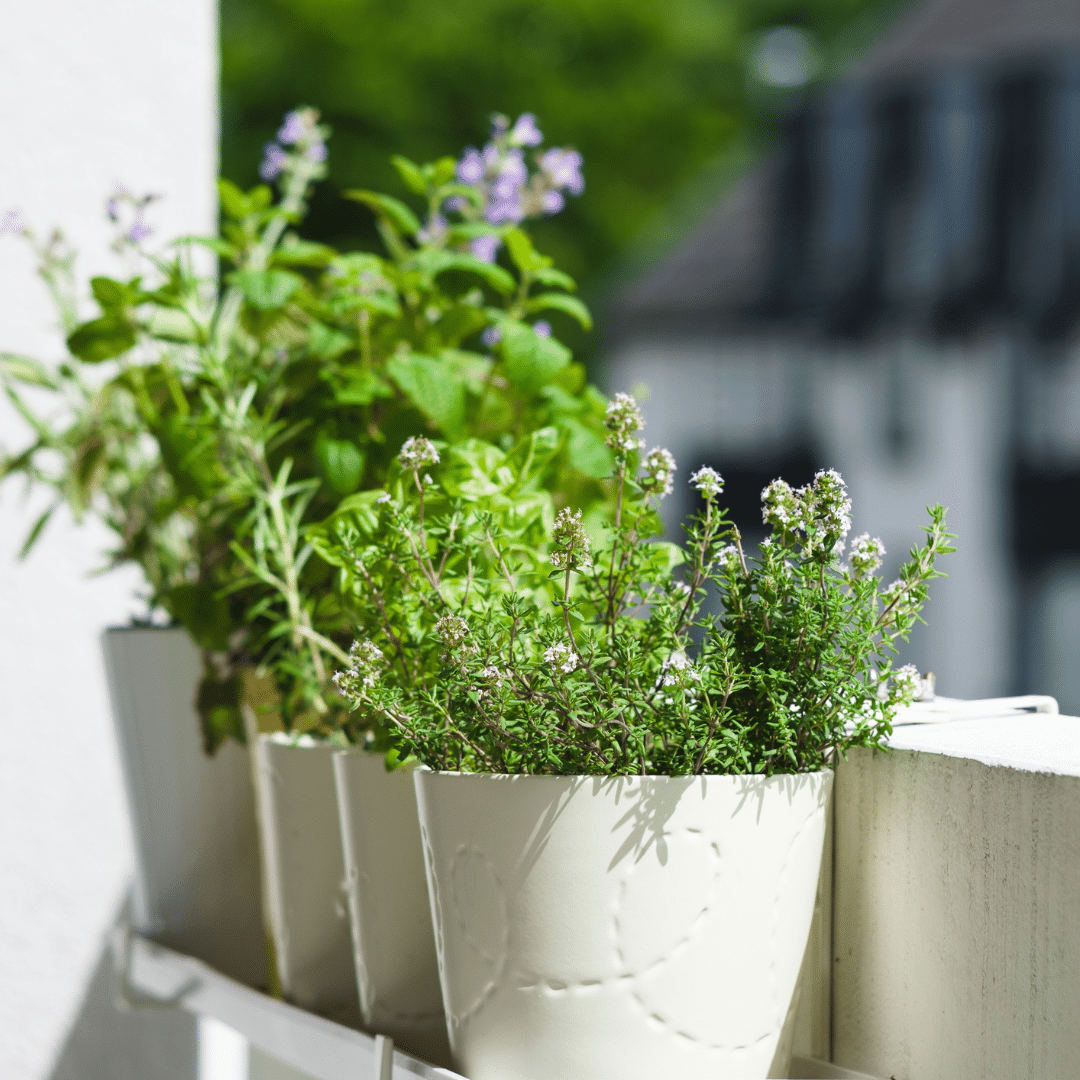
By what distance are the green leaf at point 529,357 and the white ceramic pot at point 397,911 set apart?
244 mm

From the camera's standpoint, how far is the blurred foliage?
27.9ft

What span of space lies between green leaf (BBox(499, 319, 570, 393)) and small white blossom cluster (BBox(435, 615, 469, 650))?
0.24 m

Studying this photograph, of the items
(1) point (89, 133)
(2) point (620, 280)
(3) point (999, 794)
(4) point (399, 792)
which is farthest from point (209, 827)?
(2) point (620, 280)

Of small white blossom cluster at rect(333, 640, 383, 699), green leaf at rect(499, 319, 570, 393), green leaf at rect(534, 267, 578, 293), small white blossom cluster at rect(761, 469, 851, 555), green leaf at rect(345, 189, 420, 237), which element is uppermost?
green leaf at rect(345, 189, 420, 237)

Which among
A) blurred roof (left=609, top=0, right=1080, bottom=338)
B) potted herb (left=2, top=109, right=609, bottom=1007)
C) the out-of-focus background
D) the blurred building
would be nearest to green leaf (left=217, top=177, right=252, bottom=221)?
potted herb (left=2, top=109, right=609, bottom=1007)

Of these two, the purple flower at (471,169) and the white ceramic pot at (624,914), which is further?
the purple flower at (471,169)

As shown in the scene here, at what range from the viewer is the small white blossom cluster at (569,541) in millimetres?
536

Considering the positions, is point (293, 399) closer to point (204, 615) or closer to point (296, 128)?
point (204, 615)

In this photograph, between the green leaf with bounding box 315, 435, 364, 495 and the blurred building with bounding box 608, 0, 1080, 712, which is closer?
the green leaf with bounding box 315, 435, 364, 495

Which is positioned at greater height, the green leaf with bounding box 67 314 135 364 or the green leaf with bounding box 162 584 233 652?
the green leaf with bounding box 67 314 135 364

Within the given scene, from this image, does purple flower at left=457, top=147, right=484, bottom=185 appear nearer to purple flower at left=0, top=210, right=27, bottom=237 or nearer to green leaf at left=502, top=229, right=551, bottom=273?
green leaf at left=502, top=229, right=551, bottom=273

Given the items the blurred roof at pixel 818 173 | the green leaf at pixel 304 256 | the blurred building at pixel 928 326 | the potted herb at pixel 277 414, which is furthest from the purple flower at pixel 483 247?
the blurred roof at pixel 818 173

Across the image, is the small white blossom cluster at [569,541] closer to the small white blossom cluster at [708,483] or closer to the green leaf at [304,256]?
the small white blossom cluster at [708,483]

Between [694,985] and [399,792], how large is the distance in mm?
203
